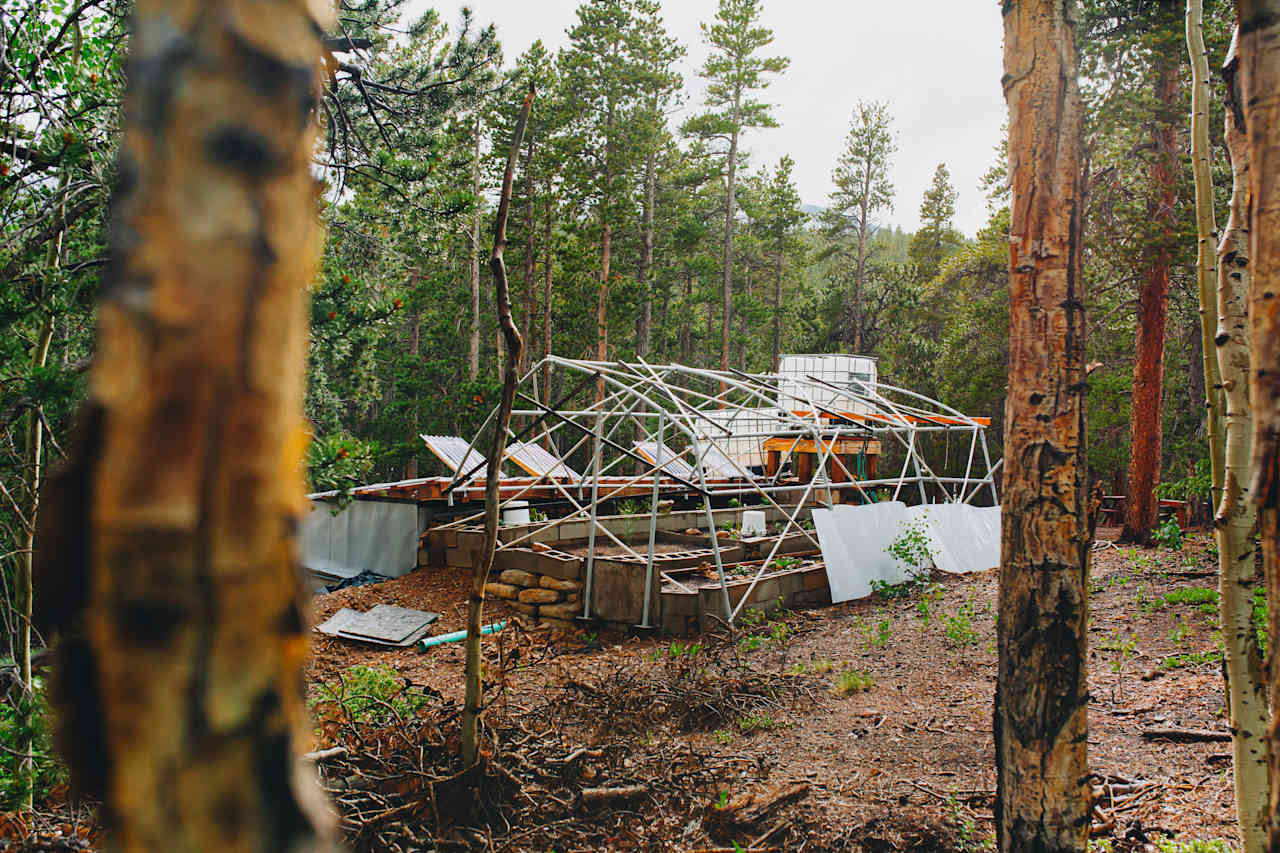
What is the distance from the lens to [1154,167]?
35.8ft

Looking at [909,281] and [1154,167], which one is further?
[909,281]

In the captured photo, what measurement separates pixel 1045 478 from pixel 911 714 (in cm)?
369

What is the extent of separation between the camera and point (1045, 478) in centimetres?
243

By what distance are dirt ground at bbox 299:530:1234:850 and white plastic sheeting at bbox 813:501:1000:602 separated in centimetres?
47

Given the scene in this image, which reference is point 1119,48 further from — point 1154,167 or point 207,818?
point 207,818

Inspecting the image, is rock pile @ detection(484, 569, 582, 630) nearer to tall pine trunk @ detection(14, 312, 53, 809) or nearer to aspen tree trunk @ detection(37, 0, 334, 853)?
tall pine trunk @ detection(14, 312, 53, 809)

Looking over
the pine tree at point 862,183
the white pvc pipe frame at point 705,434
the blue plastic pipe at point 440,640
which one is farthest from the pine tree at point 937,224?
the blue plastic pipe at point 440,640

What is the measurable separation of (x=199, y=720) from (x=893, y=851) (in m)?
3.77

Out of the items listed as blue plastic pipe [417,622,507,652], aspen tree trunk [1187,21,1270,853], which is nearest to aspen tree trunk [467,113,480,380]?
blue plastic pipe [417,622,507,652]

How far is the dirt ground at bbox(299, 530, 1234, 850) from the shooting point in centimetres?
368

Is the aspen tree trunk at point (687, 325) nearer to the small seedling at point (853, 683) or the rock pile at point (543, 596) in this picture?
the rock pile at point (543, 596)

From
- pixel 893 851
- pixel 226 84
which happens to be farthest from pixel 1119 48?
pixel 226 84

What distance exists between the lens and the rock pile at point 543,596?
912 centimetres

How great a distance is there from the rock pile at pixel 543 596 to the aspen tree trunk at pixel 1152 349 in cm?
882
